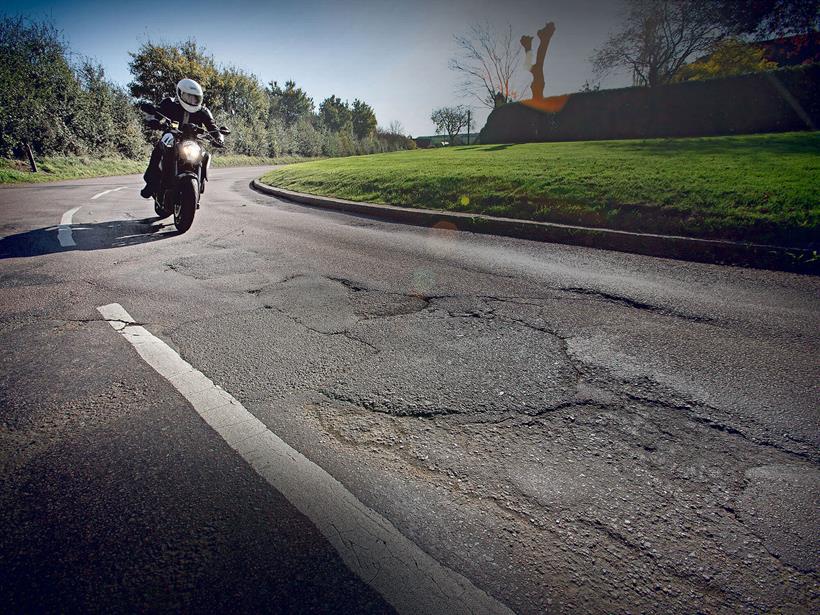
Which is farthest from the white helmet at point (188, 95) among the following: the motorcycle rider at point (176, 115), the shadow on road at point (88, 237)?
the shadow on road at point (88, 237)

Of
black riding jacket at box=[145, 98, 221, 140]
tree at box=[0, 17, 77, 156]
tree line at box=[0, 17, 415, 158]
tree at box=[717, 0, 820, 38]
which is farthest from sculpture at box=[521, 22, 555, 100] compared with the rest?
black riding jacket at box=[145, 98, 221, 140]

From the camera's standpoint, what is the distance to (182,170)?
241 inches

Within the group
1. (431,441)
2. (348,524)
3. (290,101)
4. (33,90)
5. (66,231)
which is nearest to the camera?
(348,524)

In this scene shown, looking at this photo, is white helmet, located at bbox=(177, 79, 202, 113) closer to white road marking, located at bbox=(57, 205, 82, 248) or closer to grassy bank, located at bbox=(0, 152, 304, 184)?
white road marking, located at bbox=(57, 205, 82, 248)

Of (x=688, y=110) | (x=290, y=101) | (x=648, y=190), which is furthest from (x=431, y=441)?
(x=290, y=101)

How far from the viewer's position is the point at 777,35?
86.7ft

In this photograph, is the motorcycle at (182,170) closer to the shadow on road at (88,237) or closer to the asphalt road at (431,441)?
the shadow on road at (88,237)

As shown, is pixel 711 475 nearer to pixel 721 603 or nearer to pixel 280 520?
pixel 721 603

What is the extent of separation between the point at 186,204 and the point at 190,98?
1.69 meters

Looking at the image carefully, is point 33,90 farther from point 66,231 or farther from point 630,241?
point 630,241

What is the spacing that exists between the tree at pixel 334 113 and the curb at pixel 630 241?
91319 mm

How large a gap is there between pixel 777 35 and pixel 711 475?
38.0 metres

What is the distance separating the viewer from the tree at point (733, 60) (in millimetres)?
25797

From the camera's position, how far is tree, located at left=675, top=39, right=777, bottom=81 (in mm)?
25797
